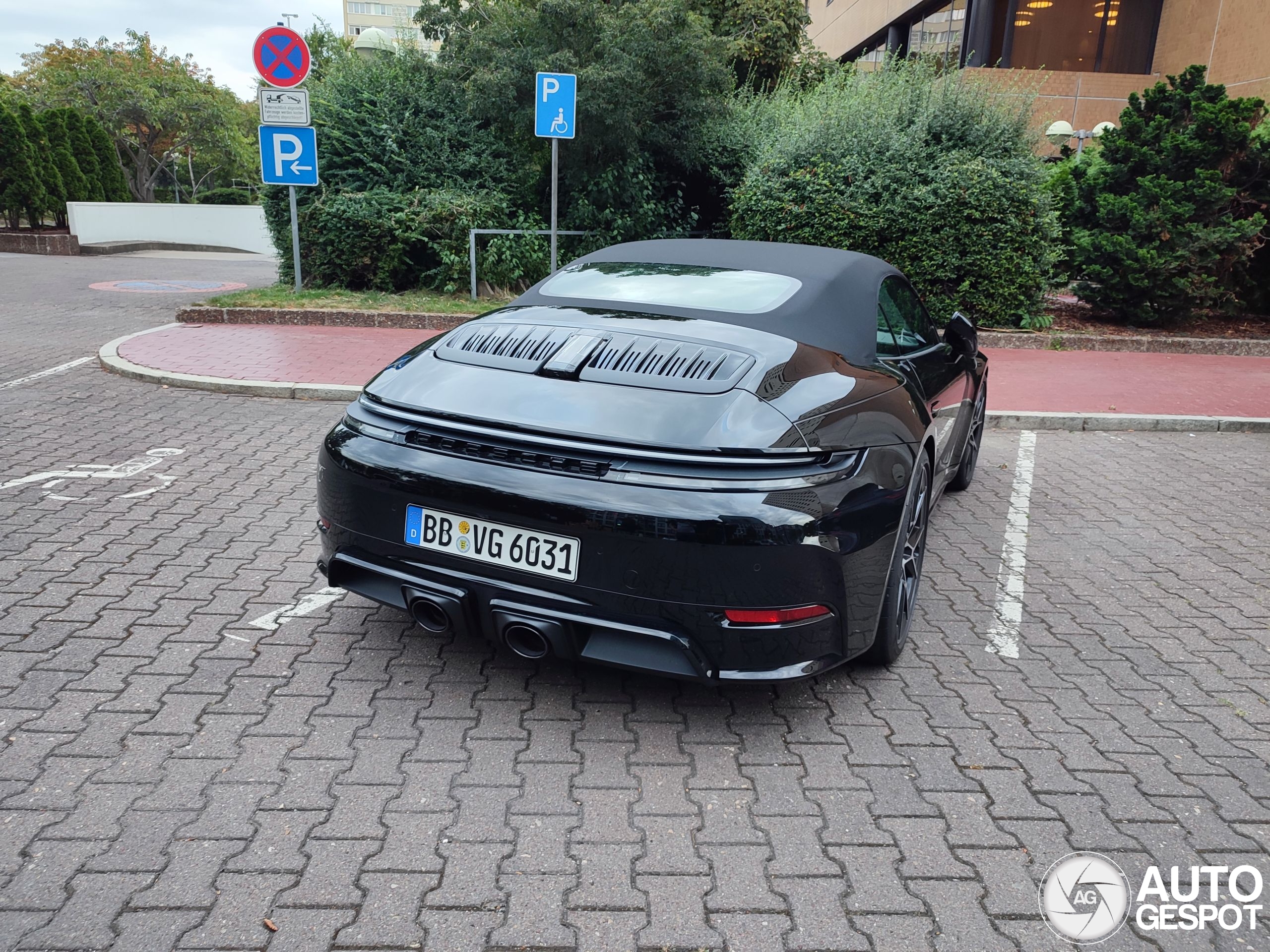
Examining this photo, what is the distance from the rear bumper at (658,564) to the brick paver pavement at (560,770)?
0.35m

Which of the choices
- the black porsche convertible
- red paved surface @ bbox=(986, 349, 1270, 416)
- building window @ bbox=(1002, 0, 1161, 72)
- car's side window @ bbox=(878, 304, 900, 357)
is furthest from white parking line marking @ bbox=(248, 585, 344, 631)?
building window @ bbox=(1002, 0, 1161, 72)

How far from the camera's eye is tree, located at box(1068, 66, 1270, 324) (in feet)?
36.7

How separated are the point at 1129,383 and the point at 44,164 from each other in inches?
1077

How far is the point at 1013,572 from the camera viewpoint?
454cm

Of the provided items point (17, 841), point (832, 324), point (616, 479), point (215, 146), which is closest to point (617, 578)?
point (616, 479)

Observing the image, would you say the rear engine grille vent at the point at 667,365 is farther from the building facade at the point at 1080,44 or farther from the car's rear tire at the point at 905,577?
the building facade at the point at 1080,44

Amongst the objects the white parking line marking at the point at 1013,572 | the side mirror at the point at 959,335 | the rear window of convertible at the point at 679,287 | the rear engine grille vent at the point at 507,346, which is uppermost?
the rear window of convertible at the point at 679,287

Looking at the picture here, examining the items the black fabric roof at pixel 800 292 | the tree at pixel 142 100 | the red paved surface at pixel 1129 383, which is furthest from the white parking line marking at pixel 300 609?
the tree at pixel 142 100

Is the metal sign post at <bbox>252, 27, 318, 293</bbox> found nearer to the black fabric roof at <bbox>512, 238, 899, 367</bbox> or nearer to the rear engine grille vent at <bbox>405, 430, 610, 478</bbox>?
the black fabric roof at <bbox>512, 238, 899, 367</bbox>

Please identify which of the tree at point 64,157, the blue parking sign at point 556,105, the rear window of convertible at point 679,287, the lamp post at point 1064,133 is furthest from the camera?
the tree at point 64,157

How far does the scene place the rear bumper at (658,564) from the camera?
2.63 meters

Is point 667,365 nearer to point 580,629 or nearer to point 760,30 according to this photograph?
point 580,629

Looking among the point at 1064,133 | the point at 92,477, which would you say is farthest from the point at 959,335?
the point at 1064,133

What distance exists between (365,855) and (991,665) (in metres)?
2.39
